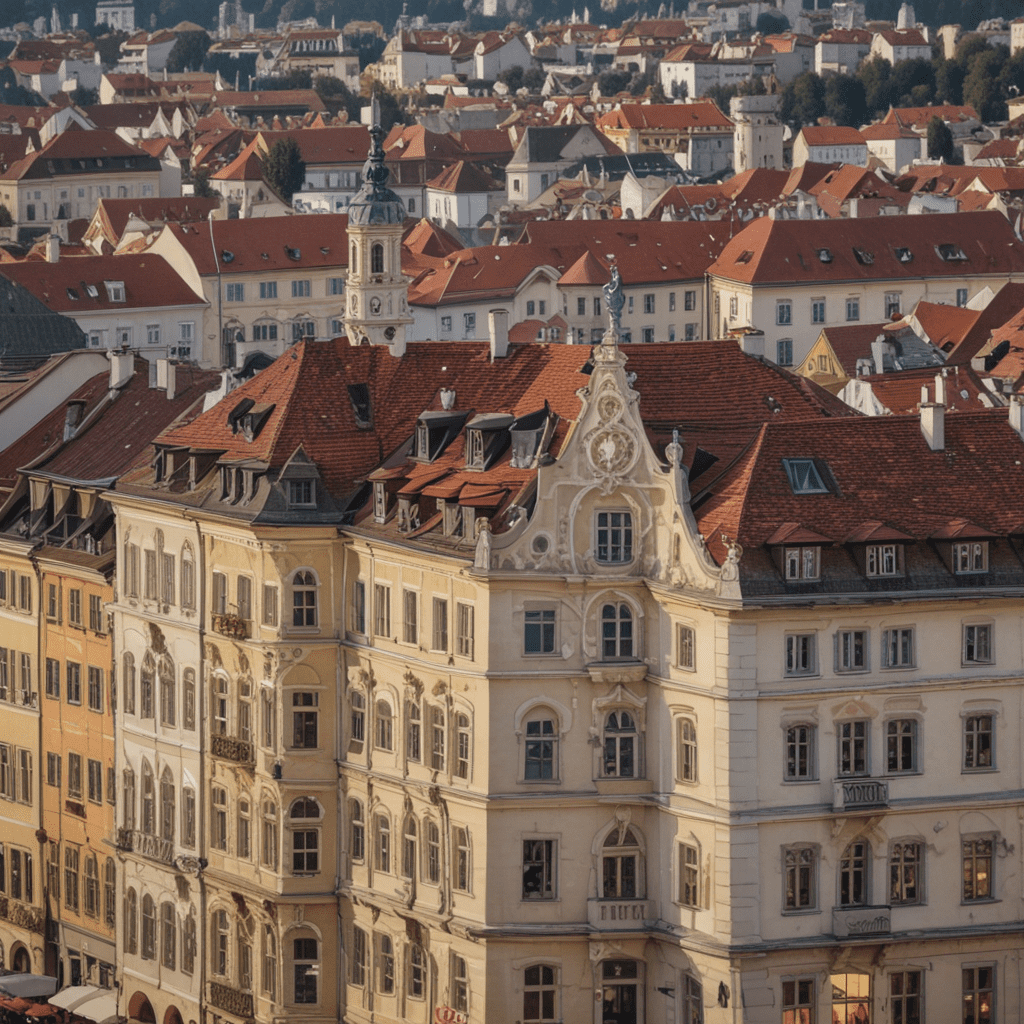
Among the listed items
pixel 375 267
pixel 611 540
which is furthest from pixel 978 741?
pixel 375 267

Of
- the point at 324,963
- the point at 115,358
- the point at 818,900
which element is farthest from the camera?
the point at 115,358

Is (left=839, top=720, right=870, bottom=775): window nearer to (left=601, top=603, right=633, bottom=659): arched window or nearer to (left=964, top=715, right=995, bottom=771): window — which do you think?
(left=964, top=715, right=995, bottom=771): window

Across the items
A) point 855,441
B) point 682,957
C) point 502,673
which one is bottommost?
point 682,957

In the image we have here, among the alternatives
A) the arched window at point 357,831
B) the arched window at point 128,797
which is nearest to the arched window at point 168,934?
the arched window at point 128,797

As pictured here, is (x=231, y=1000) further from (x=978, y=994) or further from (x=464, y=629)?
(x=978, y=994)

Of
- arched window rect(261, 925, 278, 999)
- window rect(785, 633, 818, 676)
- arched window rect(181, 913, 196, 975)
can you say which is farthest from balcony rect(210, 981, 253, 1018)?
window rect(785, 633, 818, 676)

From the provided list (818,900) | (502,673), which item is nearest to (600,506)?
(502,673)

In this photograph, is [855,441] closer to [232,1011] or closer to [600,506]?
[600,506]
